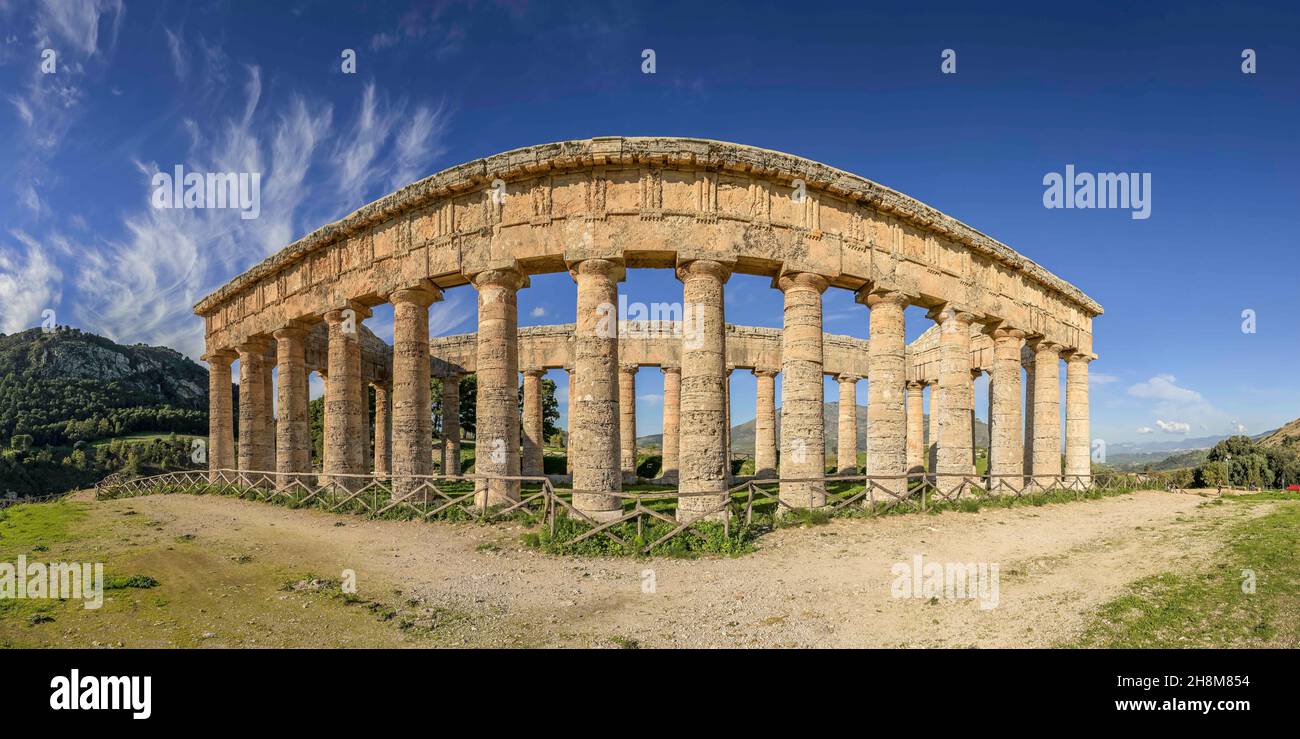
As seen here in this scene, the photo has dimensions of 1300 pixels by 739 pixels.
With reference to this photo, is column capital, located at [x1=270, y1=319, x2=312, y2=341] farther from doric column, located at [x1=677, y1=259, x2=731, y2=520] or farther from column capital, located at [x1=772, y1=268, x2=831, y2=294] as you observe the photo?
column capital, located at [x1=772, y1=268, x2=831, y2=294]

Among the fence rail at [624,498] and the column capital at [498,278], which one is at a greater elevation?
the column capital at [498,278]

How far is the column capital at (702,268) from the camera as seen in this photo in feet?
50.0

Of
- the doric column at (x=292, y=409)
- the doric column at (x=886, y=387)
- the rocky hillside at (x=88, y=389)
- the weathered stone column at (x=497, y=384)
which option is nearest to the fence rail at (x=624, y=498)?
the weathered stone column at (x=497, y=384)

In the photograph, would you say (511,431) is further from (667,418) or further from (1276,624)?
(1276,624)

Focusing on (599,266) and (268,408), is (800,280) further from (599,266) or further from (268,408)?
(268,408)

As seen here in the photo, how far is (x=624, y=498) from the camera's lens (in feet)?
50.0

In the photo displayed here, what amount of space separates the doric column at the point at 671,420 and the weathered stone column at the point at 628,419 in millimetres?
1718

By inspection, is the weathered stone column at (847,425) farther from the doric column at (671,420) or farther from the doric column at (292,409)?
the doric column at (292,409)

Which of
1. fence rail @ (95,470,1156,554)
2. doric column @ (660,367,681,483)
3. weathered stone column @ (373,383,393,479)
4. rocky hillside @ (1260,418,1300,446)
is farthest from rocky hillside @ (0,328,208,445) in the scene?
rocky hillside @ (1260,418,1300,446)

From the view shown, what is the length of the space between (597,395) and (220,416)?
78.1 feet

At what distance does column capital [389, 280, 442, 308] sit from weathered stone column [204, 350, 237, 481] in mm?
15067

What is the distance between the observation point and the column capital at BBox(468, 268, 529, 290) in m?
16.2

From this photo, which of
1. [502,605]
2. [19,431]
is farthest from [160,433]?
[502,605]
